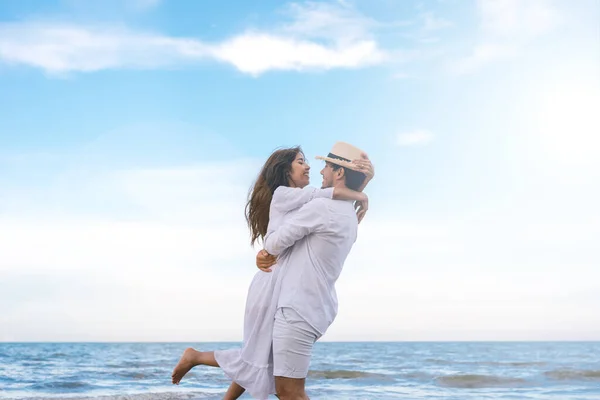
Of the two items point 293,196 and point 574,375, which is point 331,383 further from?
point 293,196

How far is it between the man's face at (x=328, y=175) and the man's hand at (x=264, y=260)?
509 mm

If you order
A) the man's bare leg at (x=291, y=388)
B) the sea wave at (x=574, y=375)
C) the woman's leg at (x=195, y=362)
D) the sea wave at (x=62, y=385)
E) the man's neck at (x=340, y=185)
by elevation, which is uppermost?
the man's neck at (x=340, y=185)

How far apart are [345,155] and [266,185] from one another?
23.1 inches

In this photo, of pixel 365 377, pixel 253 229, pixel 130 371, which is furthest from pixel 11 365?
pixel 253 229

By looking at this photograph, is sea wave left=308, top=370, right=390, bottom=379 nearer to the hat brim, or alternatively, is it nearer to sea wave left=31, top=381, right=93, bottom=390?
sea wave left=31, top=381, right=93, bottom=390

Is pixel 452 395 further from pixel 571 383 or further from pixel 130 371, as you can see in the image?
pixel 130 371

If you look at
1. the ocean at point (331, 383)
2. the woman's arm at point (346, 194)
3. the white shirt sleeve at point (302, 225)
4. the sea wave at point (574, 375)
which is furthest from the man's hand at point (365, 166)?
the sea wave at point (574, 375)

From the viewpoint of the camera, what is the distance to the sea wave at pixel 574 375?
1461 cm

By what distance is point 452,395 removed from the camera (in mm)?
10672

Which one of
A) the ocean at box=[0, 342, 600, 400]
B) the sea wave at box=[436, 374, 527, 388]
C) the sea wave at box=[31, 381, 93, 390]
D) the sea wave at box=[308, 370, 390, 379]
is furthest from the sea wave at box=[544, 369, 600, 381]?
the sea wave at box=[31, 381, 93, 390]

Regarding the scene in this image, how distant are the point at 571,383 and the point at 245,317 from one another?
11.7 meters

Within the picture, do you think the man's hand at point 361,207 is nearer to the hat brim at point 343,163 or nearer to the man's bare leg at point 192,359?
the hat brim at point 343,163

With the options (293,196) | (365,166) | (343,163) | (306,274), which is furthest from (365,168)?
(306,274)

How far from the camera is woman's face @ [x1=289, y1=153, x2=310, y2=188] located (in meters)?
3.96
